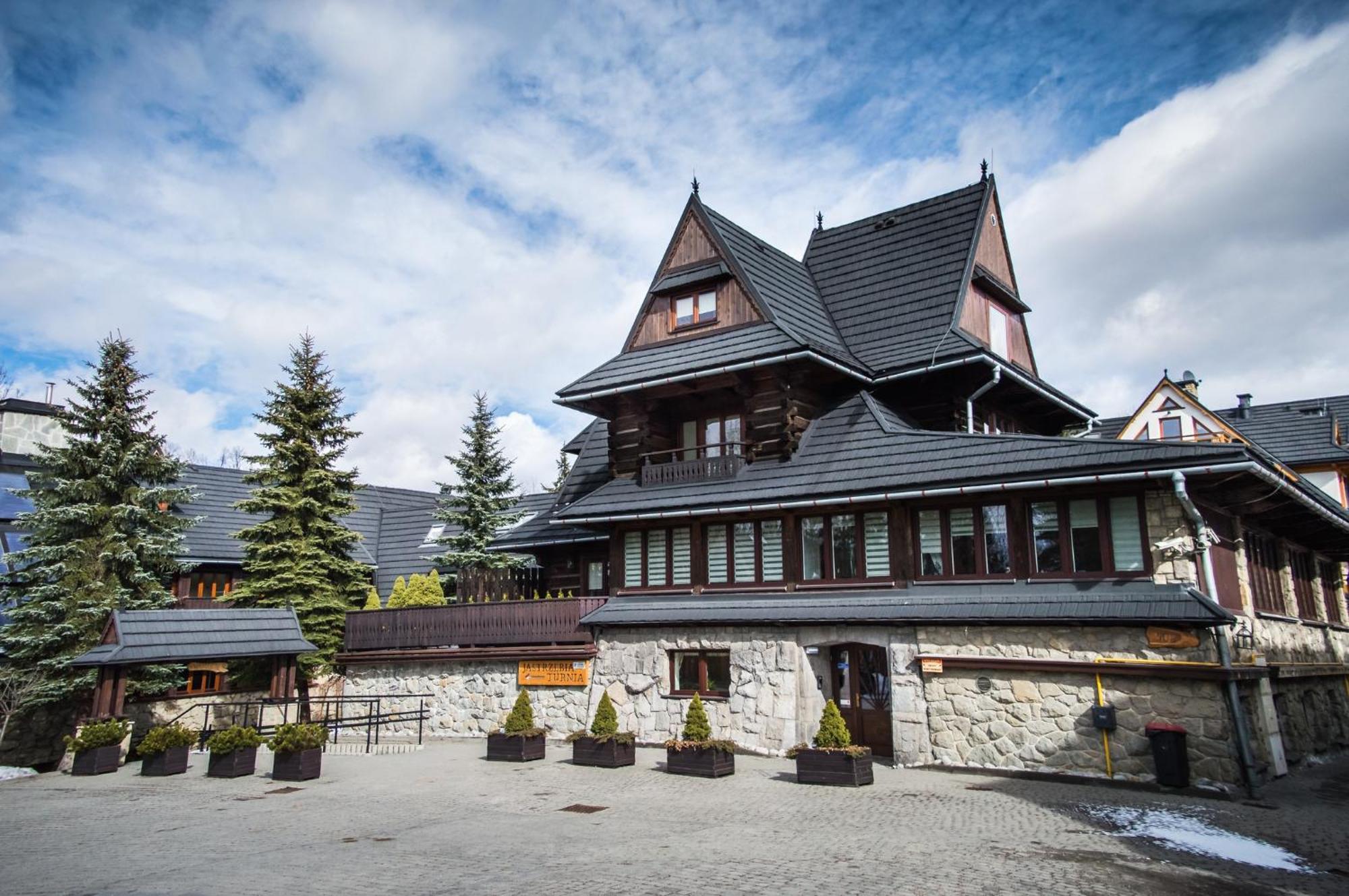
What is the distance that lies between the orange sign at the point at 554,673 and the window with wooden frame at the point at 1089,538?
33.4 ft

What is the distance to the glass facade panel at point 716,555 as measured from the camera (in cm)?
2200

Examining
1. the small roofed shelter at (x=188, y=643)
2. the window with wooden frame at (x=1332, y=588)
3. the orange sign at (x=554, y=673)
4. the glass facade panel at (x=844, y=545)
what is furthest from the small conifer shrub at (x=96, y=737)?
the window with wooden frame at (x=1332, y=588)

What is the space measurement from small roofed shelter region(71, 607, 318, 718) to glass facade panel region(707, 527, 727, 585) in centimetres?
977

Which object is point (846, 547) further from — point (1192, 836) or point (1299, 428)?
point (1299, 428)

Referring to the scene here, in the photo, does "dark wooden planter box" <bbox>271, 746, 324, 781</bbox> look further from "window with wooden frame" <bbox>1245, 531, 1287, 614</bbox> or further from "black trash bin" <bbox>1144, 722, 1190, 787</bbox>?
"window with wooden frame" <bbox>1245, 531, 1287, 614</bbox>

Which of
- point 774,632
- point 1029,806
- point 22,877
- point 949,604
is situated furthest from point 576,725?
point 22,877

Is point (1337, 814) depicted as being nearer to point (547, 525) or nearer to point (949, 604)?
point (949, 604)

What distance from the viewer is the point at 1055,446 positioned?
17422 mm

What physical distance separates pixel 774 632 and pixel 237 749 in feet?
33.8

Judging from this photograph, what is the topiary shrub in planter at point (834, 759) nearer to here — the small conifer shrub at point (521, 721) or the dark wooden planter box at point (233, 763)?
the small conifer shrub at point (521, 721)

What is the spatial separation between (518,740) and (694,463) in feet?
25.1

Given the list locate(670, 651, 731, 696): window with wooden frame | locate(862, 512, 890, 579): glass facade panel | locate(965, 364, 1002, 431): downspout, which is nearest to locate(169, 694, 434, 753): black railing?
locate(670, 651, 731, 696): window with wooden frame

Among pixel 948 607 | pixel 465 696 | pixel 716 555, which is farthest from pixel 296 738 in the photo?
pixel 948 607

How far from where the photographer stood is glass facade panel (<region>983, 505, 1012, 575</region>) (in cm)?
1811
